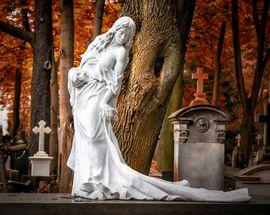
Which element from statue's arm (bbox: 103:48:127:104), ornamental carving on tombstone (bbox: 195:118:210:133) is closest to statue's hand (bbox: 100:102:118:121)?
statue's arm (bbox: 103:48:127:104)

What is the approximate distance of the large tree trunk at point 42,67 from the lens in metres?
19.7

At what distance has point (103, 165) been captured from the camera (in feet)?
29.9

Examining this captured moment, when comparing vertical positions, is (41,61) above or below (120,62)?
above

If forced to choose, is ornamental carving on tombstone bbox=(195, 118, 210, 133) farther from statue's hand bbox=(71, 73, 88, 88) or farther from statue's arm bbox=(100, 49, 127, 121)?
statue's hand bbox=(71, 73, 88, 88)

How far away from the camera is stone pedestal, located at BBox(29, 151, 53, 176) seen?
19.2 m

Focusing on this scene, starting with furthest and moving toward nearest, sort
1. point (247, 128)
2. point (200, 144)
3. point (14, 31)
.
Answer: point (247, 128) < point (14, 31) < point (200, 144)

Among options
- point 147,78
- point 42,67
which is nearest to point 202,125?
point 42,67

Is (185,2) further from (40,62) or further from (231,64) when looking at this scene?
(231,64)

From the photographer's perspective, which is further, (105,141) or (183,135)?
(183,135)

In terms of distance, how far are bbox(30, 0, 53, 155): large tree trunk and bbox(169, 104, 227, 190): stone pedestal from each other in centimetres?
353

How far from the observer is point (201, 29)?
96.1 ft

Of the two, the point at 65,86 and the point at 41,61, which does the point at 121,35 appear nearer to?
the point at 65,86

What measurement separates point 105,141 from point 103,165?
0.31 metres

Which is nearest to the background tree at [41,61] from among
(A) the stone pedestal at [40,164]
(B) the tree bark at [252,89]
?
(A) the stone pedestal at [40,164]
